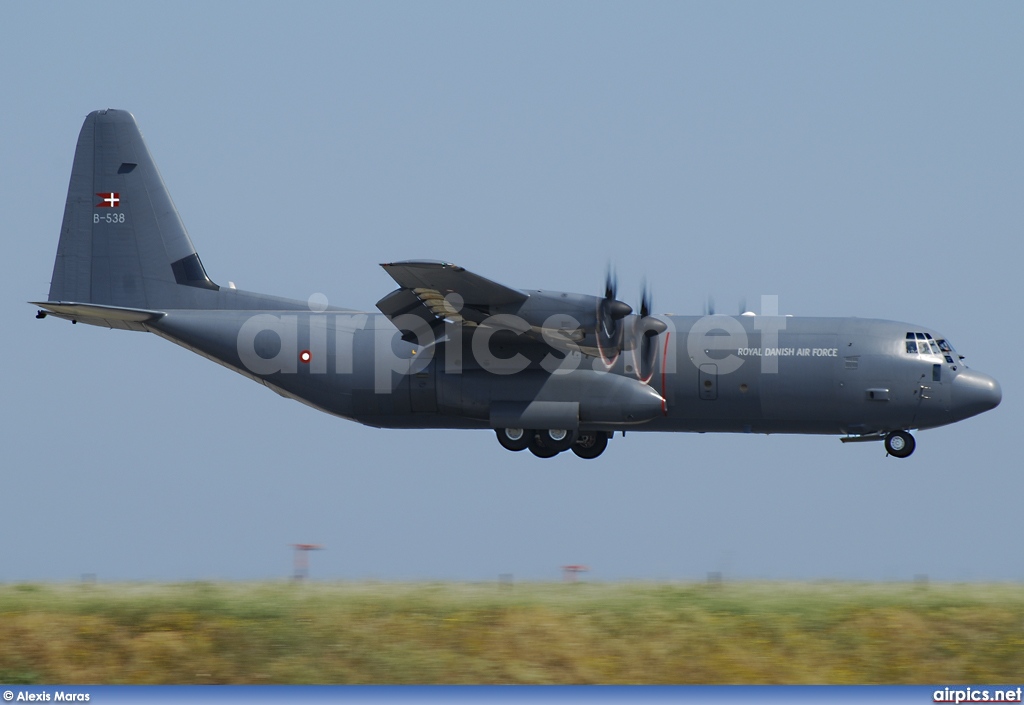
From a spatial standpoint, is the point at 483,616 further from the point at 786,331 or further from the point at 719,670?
the point at 786,331

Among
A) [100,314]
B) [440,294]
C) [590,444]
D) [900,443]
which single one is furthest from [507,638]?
[100,314]

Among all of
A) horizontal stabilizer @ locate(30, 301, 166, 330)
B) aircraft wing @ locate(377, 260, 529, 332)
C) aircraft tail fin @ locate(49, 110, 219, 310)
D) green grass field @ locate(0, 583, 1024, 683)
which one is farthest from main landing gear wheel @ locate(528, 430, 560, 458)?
horizontal stabilizer @ locate(30, 301, 166, 330)

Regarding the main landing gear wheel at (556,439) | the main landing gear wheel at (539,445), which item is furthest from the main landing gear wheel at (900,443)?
the main landing gear wheel at (539,445)

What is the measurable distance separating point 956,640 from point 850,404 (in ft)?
22.3

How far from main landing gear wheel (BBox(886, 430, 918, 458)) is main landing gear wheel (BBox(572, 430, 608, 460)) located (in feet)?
18.2

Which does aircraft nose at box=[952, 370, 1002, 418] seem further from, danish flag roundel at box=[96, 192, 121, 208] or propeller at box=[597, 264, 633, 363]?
danish flag roundel at box=[96, 192, 121, 208]

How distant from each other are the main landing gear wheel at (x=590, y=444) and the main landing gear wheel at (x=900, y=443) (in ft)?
18.2

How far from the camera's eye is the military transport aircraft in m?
21.0

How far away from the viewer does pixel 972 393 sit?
21016 millimetres

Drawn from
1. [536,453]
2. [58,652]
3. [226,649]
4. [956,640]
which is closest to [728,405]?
[536,453]

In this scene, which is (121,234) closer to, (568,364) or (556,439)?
(568,364)

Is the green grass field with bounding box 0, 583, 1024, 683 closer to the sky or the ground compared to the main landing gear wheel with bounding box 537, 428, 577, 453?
closer to the ground

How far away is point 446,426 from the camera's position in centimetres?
2269

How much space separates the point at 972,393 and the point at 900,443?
5.39ft
